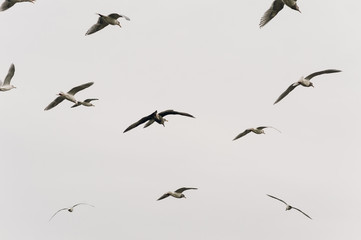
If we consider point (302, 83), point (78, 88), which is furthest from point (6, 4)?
point (302, 83)

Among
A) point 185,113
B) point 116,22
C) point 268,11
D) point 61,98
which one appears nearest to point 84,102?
point 61,98

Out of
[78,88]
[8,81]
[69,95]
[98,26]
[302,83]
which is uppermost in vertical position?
[98,26]

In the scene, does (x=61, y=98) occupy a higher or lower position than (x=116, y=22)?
lower

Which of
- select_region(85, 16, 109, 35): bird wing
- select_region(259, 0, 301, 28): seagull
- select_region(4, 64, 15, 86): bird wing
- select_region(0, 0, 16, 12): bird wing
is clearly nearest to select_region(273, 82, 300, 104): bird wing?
select_region(259, 0, 301, 28): seagull

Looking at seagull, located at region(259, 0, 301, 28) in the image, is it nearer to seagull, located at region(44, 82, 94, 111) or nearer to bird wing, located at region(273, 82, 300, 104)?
bird wing, located at region(273, 82, 300, 104)

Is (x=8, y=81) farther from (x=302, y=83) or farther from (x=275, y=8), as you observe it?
(x=302, y=83)

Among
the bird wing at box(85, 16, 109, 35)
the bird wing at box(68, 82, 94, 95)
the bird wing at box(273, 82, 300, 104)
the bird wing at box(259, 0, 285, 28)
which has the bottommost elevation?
the bird wing at box(68, 82, 94, 95)

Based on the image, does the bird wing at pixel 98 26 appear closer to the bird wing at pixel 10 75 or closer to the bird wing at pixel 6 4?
the bird wing at pixel 6 4

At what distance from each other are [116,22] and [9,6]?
846cm

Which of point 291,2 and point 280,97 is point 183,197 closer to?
point 280,97

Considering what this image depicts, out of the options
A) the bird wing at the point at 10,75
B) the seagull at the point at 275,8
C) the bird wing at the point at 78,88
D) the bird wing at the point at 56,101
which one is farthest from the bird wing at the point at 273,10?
the bird wing at the point at 10,75

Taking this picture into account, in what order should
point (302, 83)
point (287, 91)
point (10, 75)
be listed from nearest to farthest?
point (287, 91) < point (302, 83) < point (10, 75)

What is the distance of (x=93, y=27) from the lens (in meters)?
63.5

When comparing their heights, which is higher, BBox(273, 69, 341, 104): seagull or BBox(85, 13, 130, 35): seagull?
BBox(85, 13, 130, 35): seagull
